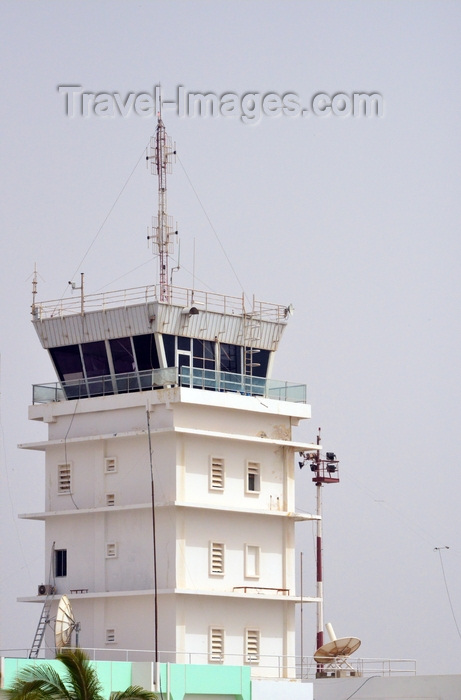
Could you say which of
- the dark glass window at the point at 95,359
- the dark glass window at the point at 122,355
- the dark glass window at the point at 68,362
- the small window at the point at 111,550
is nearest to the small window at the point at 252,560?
the small window at the point at 111,550

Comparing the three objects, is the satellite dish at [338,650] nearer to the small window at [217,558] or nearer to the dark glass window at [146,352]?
the small window at [217,558]

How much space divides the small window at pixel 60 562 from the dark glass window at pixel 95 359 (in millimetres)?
6541

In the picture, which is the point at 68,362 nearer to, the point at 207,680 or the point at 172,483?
the point at 172,483

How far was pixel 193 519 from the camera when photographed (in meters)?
62.4

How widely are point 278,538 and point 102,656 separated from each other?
7.91 meters

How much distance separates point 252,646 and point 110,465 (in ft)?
26.9

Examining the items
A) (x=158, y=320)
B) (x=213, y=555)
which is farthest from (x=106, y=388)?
(x=213, y=555)

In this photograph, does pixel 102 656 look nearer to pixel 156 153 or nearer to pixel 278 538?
pixel 278 538

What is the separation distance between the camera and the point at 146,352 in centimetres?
6400

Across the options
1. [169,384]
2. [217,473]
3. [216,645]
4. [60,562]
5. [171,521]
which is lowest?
[216,645]

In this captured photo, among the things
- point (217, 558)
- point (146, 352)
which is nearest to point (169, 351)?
point (146, 352)

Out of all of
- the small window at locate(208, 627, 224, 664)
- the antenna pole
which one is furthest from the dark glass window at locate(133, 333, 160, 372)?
the antenna pole

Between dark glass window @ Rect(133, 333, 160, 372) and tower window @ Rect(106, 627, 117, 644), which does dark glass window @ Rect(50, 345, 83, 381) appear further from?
tower window @ Rect(106, 627, 117, 644)

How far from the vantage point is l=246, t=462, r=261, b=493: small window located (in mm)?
64750
